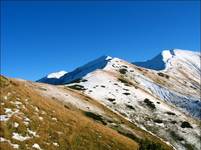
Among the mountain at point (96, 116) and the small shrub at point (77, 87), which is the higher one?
the small shrub at point (77, 87)

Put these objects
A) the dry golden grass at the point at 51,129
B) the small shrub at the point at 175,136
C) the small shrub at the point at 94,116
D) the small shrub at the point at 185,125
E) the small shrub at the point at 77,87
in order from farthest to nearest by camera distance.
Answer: the small shrub at the point at 77,87
the small shrub at the point at 185,125
the small shrub at the point at 175,136
the small shrub at the point at 94,116
the dry golden grass at the point at 51,129

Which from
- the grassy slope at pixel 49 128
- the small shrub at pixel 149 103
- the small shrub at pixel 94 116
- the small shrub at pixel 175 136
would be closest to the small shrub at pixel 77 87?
the small shrub at pixel 149 103

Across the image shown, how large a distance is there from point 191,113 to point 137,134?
89.2 metres

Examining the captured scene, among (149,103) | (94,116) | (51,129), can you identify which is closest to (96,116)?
(94,116)

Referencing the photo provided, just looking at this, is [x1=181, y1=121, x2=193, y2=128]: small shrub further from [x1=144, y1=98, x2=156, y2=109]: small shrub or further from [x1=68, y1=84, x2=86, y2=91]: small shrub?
[x1=68, y1=84, x2=86, y2=91]: small shrub

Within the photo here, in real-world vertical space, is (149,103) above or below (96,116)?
above

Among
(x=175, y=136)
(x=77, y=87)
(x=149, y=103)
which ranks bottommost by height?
(x=175, y=136)

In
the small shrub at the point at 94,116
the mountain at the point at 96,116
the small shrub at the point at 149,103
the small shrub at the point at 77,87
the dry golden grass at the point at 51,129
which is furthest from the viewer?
the small shrub at the point at 77,87

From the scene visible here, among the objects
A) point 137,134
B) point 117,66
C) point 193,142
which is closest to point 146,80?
point 117,66

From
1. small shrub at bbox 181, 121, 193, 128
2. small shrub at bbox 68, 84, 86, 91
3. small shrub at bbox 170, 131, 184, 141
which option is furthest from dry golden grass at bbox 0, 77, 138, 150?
small shrub at bbox 68, 84, 86, 91

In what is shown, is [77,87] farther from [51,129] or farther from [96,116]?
[51,129]

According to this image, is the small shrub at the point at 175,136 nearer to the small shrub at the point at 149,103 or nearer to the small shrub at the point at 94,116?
the small shrub at the point at 149,103

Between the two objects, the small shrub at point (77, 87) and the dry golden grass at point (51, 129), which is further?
the small shrub at point (77, 87)

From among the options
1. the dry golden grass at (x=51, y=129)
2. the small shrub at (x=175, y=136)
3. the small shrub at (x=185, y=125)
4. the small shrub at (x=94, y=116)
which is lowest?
the dry golden grass at (x=51, y=129)
